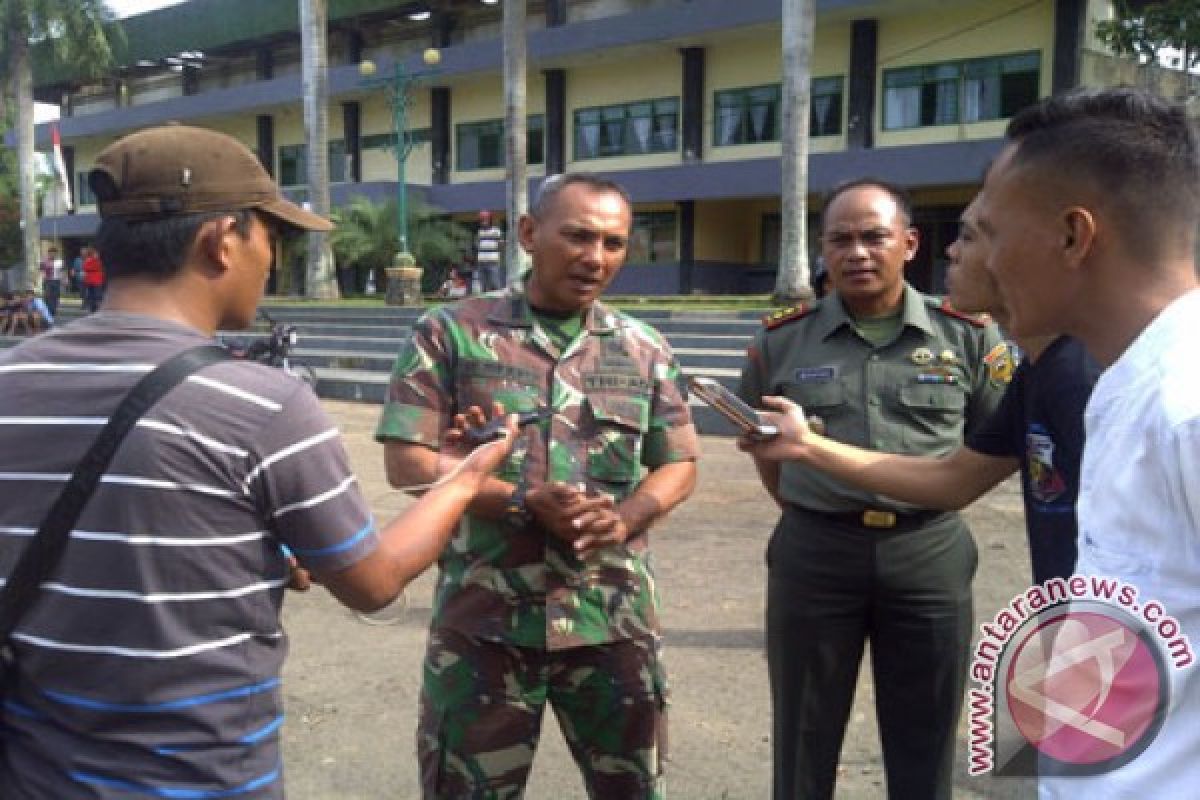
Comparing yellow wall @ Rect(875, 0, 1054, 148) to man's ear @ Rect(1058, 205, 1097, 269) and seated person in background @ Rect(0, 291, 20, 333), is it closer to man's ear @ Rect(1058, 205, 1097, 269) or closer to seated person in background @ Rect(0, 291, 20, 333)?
seated person in background @ Rect(0, 291, 20, 333)

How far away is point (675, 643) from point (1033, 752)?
125 inches

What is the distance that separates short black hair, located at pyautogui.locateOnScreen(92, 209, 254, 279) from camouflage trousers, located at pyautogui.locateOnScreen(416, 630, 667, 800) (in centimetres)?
127

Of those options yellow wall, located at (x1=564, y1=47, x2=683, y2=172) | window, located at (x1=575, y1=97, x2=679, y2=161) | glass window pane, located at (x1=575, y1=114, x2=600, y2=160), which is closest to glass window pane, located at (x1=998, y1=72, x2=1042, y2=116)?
yellow wall, located at (x1=564, y1=47, x2=683, y2=172)

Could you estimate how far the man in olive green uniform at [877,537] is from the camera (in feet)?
8.91

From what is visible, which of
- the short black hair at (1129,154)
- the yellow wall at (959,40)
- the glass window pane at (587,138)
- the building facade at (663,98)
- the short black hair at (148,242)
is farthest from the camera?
the glass window pane at (587,138)

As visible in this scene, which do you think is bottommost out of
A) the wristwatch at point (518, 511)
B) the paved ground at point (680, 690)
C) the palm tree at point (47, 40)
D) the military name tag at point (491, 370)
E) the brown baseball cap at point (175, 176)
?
the paved ground at point (680, 690)

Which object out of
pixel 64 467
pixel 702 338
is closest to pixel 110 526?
pixel 64 467

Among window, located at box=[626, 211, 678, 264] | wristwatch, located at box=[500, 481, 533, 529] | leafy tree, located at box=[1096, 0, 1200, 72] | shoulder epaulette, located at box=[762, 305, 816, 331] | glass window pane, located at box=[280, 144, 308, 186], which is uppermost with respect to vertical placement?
glass window pane, located at box=[280, 144, 308, 186]

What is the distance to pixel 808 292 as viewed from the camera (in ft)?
55.8

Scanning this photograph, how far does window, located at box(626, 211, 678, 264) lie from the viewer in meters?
26.6

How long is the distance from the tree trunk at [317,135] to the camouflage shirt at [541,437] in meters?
21.7

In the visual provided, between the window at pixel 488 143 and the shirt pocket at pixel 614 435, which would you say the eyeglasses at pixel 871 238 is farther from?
the window at pixel 488 143

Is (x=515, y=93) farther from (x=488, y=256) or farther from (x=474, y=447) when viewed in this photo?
(x=474, y=447)

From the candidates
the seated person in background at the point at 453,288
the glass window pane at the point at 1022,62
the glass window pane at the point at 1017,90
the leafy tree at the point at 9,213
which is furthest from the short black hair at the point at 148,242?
the leafy tree at the point at 9,213
